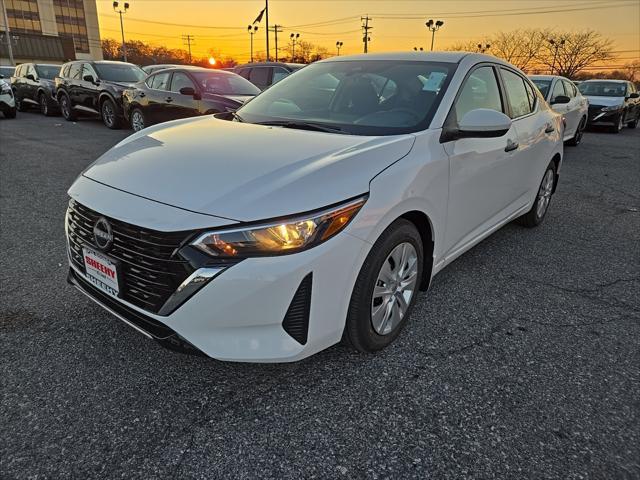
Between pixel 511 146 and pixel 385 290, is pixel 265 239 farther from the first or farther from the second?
pixel 511 146

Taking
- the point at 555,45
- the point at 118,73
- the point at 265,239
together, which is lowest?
the point at 265,239

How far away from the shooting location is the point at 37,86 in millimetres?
14773

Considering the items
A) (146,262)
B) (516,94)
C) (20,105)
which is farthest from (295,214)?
(20,105)

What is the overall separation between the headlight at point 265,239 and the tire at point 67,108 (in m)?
13.5

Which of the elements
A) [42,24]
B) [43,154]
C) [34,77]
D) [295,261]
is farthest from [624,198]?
[42,24]

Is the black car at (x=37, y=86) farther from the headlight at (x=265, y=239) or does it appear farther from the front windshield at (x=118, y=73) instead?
the headlight at (x=265, y=239)

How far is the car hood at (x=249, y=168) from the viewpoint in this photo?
193cm

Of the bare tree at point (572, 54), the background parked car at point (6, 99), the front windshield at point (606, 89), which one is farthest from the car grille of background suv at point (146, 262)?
the bare tree at point (572, 54)

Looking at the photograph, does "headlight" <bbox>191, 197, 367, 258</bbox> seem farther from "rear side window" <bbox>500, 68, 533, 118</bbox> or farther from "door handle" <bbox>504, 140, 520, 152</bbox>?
"rear side window" <bbox>500, 68, 533, 118</bbox>

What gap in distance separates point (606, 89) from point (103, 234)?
16.6 meters

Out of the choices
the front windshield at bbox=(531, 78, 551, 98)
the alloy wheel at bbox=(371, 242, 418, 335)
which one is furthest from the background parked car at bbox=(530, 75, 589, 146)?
the alloy wheel at bbox=(371, 242, 418, 335)

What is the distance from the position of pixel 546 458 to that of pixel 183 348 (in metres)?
1.56

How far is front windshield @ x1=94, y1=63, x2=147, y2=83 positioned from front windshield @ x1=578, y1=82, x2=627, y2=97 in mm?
13459

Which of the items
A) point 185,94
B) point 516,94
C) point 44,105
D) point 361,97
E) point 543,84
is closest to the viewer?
point 361,97
